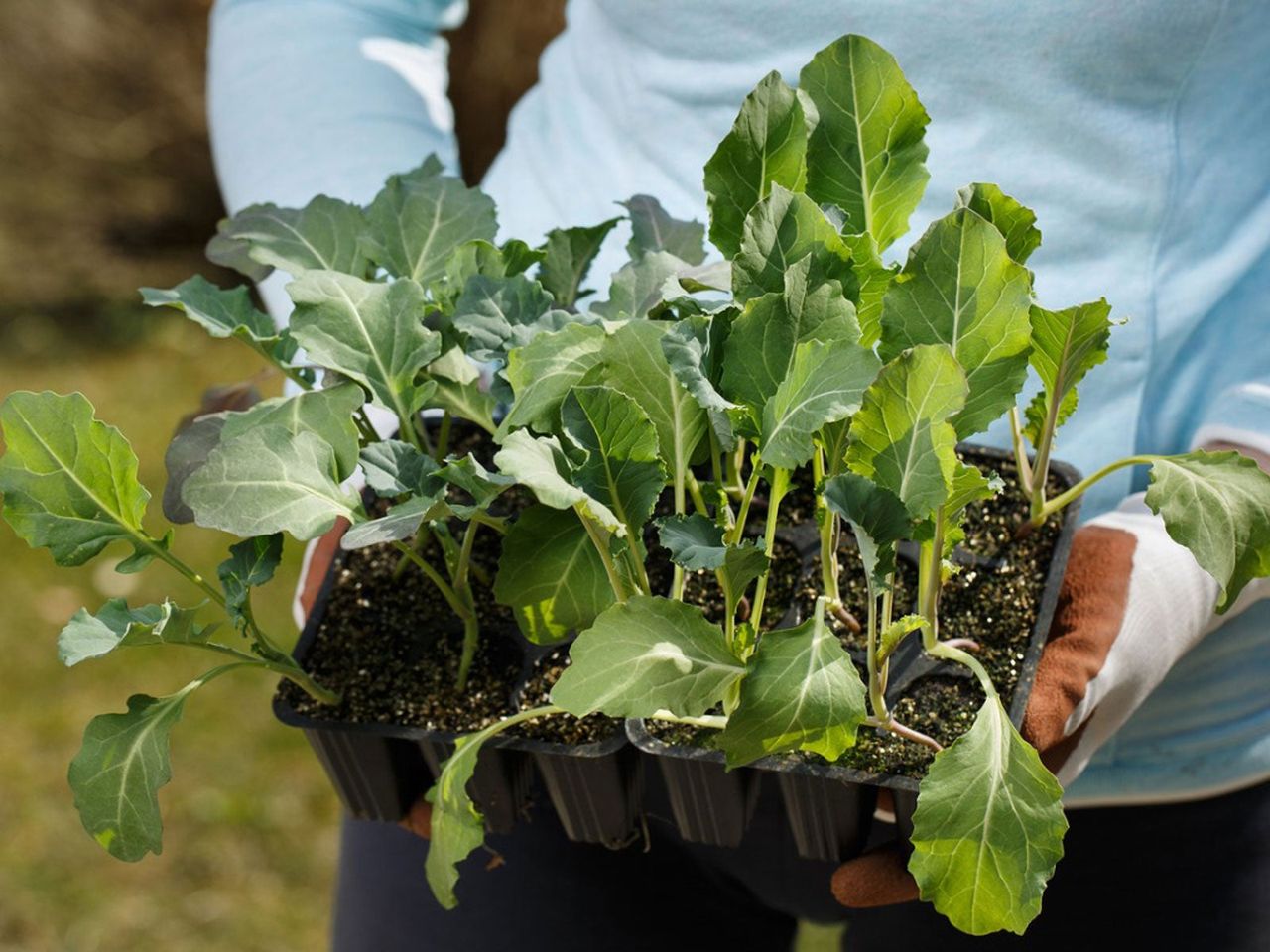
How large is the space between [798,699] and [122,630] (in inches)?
12.4

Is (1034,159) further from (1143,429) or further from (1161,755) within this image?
(1161,755)

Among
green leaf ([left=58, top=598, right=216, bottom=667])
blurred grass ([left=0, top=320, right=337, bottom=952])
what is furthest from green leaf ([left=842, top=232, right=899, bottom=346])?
blurred grass ([left=0, top=320, right=337, bottom=952])

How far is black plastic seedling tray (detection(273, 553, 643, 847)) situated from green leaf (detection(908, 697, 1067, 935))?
180 millimetres

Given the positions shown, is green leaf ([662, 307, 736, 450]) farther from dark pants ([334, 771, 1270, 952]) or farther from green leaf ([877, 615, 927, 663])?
dark pants ([334, 771, 1270, 952])

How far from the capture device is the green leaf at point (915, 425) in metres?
0.60

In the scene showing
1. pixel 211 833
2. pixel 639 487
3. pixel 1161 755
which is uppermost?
pixel 639 487

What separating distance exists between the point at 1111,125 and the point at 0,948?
1604 mm

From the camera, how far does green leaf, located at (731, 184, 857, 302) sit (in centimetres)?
65

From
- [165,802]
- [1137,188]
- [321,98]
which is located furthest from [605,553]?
[165,802]

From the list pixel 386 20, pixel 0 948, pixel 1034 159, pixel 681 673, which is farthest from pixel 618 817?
pixel 0 948

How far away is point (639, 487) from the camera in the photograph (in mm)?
673

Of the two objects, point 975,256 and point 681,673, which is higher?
point 975,256

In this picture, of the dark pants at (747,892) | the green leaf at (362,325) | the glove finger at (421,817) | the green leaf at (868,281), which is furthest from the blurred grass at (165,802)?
the green leaf at (868,281)

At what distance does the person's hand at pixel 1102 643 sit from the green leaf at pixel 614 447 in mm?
231
